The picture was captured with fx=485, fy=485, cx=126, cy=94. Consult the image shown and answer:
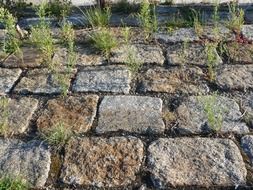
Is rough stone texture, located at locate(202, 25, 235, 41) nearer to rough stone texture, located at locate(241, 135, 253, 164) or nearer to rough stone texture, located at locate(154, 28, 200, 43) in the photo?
rough stone texture, located at locate(154, 28, 200, 43)

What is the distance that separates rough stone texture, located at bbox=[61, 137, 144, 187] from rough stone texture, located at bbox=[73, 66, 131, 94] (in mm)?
703

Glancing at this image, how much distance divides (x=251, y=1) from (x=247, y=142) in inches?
122

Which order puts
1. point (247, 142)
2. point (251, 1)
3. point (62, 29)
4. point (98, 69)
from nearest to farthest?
point (247, 142) < point (98, 69) < point (62, 29) < point (251, 1)

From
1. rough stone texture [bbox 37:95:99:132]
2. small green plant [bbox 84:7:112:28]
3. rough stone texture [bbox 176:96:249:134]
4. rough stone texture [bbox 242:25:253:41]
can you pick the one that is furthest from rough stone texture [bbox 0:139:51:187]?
rough stone texture [bbox 242:25:253:41]

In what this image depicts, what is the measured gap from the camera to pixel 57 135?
10.8 ft

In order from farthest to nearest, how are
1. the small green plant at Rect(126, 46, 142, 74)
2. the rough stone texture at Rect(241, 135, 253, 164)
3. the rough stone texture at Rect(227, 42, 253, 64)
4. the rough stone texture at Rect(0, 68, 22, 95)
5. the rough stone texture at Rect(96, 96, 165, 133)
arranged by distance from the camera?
the rough stone texture at Rect(227, 42, 253, 64), the small green plant at Rect(126, 46, 142, 74), the rough stone texture at Rect(0, 68, 22, 95), the rough stone texture at Rect(96, 96, 165, 133), the rough stone texture at Rect(241, 135, 253, 164)

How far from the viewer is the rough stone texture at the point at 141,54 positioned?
4.34 m

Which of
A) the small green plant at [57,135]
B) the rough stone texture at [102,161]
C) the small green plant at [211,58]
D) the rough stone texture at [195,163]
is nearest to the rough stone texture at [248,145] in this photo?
the rough stone texture at [195,163]

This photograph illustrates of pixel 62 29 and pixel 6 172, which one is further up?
pixel 62 29

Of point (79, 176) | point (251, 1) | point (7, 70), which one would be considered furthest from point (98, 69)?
point (251, 1)

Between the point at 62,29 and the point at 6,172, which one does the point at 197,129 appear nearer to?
the point at 6,172

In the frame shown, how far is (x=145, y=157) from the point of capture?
10.3 ft

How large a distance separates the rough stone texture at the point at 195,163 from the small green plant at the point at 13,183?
0.77 m

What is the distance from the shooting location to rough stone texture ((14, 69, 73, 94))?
13.0 ft
